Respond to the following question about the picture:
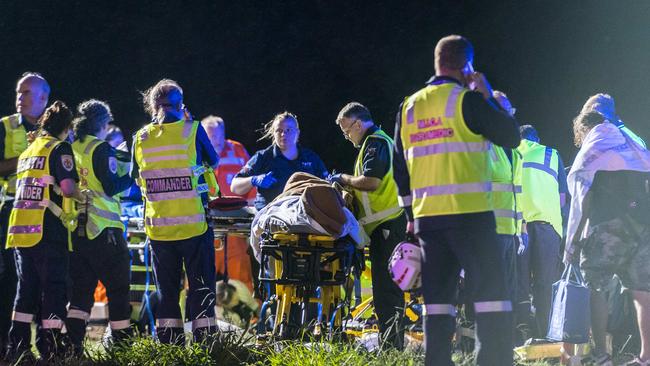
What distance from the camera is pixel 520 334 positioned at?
7.77 metres

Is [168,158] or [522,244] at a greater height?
[168,158]

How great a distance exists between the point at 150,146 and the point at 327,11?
5627 millimetres

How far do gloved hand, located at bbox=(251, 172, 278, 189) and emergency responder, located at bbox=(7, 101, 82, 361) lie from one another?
74.8 inches

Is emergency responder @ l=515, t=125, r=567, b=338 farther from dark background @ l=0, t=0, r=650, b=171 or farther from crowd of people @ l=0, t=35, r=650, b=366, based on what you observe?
dark background @ l=0, t=0, r=650, b=171

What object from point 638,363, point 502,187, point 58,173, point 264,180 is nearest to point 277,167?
point 264,180

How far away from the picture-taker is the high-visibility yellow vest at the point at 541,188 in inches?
316

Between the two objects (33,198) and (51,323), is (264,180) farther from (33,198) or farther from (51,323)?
(51,323)

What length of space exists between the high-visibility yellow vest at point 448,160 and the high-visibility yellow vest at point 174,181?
1996 mm

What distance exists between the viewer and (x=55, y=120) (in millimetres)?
6883

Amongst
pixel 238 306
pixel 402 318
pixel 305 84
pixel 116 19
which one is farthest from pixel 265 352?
pixel 116 19

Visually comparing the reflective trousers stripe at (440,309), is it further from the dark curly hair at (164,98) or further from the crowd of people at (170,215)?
the dark curly hair at (164,98)

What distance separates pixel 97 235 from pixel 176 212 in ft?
2.30

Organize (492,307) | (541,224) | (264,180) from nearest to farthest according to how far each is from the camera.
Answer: (492,307), (541,224), (264,180)

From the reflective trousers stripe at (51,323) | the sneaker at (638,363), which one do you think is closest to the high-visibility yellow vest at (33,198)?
the reflective trousers stripe at (51,323)
